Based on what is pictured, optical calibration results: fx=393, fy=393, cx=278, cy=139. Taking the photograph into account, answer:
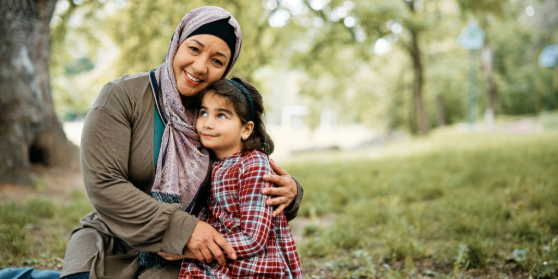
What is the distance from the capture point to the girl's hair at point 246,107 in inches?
87.9

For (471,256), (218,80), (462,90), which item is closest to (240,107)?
(218,80)

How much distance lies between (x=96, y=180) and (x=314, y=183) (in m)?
5.79

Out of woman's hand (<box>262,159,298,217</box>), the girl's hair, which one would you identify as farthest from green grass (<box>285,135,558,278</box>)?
the girl's hair

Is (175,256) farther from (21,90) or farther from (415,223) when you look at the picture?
(21,90)

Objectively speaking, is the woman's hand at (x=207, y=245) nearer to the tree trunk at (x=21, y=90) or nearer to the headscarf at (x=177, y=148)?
the headscarf at (x=177, y=148)

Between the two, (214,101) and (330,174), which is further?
(330,174)

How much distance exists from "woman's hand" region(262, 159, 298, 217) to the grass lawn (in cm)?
143

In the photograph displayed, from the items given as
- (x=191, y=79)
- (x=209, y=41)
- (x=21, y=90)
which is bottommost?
(x=191, y=79)

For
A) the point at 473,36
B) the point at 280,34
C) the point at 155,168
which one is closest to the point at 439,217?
the point at 155,168

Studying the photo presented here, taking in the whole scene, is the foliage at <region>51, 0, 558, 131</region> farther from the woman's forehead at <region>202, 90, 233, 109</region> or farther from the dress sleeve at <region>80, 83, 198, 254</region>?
the dress sleeve at <region>80, 83, 198, 254</region>

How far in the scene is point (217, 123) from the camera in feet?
7.21

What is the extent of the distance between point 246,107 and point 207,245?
0.82m

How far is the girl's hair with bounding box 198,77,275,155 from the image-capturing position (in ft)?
7.32

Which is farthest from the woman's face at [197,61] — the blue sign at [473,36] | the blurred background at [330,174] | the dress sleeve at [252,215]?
the blue sign at [473,36]
